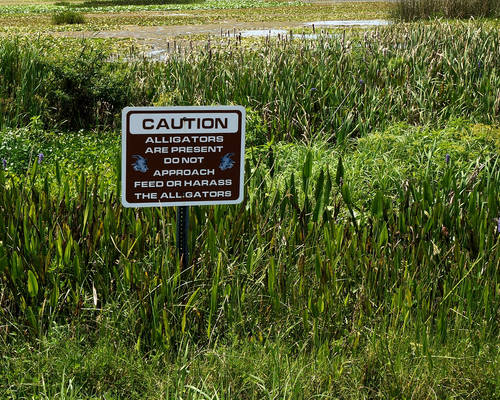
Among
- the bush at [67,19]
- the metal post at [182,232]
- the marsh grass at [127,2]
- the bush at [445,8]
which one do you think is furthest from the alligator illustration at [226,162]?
the marsh grass at [127,2]

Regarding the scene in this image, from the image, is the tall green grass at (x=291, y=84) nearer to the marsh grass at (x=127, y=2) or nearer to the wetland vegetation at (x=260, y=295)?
the wetland vegetation at (x=260, y=295)

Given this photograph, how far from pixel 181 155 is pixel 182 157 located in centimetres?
1

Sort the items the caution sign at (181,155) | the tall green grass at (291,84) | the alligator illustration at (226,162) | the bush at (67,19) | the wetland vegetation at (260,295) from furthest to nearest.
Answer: the bush at (67,19)
the tall green grass at (291,84)
the alligator illustration at (226,162)
the caution sign at (181,155)
the wetland vegetation at (260,295)

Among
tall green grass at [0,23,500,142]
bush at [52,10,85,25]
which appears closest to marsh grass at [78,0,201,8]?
bush at [52,10,85,25]

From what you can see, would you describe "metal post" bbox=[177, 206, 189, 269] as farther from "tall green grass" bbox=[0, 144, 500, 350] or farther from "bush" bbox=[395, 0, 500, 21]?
"bush" bbox=[395, 0, 500, 21]

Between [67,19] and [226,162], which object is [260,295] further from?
[67,19]

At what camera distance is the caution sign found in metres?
2.90

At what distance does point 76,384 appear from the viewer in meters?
2.63

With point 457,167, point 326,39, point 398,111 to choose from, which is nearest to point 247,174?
point 457,167

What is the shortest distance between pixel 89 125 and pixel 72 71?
1.93 ft

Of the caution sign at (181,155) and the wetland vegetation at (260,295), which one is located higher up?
the caution sign at (181,155)

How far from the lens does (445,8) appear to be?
18.2 m

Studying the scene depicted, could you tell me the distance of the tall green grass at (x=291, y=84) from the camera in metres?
6.48

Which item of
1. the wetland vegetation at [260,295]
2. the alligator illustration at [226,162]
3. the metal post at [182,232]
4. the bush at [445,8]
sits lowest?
the wetland vegetation at [260,295]
